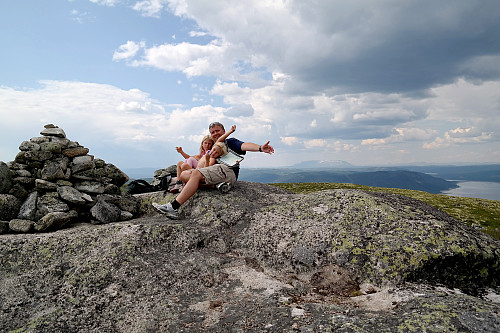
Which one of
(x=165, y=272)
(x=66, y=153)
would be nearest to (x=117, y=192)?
(x=66, y=153)

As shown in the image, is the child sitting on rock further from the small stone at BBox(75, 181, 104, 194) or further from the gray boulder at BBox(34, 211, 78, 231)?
the gray boulder at BBox(34, 211, 78, 231)

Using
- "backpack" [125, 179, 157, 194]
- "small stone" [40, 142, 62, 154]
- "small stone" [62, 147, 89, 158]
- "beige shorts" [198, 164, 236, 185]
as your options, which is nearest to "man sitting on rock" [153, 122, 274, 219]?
"beige shorts" [198, 164, 236, 185]

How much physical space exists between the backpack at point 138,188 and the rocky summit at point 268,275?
22.7 feet

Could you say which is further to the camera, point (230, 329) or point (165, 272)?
point (165, 272)

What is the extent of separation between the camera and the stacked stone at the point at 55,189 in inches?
502

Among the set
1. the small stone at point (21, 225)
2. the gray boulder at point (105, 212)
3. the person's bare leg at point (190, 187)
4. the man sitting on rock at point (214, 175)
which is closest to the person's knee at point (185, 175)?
the man sitting on rock at point (214, 175)

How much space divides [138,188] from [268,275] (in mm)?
11462

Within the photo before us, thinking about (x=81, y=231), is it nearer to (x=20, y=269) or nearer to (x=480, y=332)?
(x=20, y=269)

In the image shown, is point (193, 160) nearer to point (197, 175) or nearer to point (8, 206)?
point (197, 175)

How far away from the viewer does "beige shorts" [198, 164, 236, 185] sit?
533 inches

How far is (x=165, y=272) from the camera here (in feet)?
28.7

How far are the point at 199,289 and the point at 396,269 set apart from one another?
5624mm

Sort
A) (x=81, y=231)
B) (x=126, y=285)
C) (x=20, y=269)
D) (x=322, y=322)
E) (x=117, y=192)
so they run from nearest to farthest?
(x=322, y=322) < (x=126, y=285) < (x=20, y=269) < (x=81, y=231) < (x=117, y=192)

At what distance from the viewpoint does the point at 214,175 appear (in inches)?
539
